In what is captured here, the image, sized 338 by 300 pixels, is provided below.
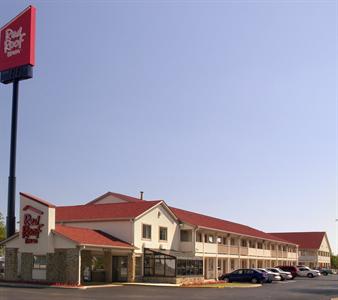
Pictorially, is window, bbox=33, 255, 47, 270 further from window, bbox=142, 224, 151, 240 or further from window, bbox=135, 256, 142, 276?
window, bbox=142, 224, 151, 240

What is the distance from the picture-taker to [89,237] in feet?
133

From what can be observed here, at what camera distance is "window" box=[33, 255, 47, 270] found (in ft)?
130

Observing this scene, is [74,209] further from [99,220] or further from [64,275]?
[64,275]

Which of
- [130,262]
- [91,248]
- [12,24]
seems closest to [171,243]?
[130,262]

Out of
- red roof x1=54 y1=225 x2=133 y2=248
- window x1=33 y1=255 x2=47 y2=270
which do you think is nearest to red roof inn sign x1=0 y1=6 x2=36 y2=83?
red roof x1=54 y1=225 x2=133 y2=248

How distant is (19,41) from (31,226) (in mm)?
16825

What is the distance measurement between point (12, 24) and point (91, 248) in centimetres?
2170

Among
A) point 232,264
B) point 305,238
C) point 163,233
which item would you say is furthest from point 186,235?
point 305,238

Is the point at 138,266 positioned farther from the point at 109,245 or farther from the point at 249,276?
the point at 249,276

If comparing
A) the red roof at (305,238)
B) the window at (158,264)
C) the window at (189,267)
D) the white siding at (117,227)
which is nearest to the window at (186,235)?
the window at (189,267)

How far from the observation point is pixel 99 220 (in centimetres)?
4603

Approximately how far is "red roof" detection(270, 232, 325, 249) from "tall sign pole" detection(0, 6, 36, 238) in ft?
244

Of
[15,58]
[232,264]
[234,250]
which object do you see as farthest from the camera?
[232,264]

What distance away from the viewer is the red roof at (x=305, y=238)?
356 ft
